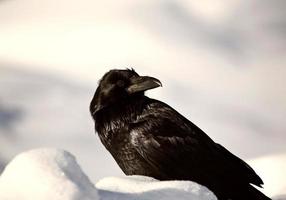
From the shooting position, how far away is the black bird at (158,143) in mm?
10828

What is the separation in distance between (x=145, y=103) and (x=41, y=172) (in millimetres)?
5747

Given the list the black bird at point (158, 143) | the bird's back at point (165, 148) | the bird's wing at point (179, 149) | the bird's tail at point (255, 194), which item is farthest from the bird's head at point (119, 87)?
the bird's tail at point (255, 194)

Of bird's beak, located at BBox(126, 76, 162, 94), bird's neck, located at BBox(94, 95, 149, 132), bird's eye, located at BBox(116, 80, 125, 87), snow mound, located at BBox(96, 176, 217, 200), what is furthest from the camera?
bird's eye, located at BBox(116, 80, 125, 87)

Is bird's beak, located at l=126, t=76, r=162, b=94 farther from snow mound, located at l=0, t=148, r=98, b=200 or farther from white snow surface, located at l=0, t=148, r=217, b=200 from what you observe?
snow mound, located at l=0, t=148, r=98, b=200

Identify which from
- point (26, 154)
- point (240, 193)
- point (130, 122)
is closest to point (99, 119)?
point (130, 122)

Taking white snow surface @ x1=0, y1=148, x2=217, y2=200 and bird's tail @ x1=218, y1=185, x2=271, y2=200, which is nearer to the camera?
white snow surface @ x1=0, y1=148, x2=217, y2=200

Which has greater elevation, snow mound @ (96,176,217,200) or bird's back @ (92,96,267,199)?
bird's back @ (92,96,267,199)

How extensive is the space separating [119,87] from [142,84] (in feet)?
1.46

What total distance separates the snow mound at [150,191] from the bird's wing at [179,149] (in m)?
3.71

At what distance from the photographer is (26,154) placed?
6020mm

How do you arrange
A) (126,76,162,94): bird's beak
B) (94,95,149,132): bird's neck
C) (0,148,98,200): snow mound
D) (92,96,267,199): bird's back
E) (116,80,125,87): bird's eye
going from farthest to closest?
(116,80,125,87): bird's eye < (126,76,162,94): bird's beak < (94,95,149,132): bird's neck < (92,96,267,199): bird's back < (0,148,98,200): snow mound

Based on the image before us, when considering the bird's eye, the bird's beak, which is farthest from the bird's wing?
the bird's eye

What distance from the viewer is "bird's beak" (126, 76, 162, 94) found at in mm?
11180

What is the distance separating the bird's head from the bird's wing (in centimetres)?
40
